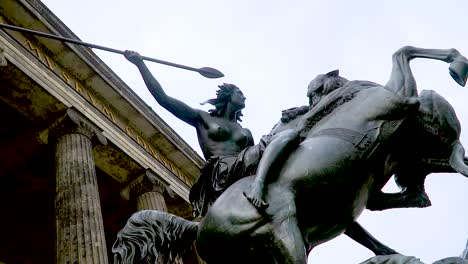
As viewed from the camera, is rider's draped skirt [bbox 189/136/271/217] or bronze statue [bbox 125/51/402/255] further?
rider's draped skirt [bbox 189/136/271/217]

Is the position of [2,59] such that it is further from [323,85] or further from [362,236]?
[362,236]

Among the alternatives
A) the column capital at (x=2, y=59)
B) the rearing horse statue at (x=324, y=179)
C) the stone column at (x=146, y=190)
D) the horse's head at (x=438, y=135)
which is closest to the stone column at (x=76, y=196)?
the column capital at (x=2, y=59)

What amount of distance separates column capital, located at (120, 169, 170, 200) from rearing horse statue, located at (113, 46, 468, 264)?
584 inches

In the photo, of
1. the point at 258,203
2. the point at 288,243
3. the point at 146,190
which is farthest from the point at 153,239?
the point at 146,190

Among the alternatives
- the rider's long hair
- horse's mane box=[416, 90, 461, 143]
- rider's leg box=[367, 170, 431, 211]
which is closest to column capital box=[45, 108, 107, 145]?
the rider's long hair

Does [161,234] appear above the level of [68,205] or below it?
below

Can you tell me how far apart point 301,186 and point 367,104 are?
554 millimetres

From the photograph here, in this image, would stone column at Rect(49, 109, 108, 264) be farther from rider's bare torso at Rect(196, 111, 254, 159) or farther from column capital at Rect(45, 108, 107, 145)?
rider's bare torso at Rect(196, 111, 254, 159)

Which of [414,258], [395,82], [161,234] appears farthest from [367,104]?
[161,234]

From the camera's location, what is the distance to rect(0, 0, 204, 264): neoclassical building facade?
42.6ft

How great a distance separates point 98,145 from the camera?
642 inches

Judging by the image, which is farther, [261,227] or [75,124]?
[75,124]

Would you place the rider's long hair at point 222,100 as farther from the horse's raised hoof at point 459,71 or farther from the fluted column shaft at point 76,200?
the fluted column shaft at point 76,200

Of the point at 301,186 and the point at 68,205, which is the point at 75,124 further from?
the point at 301,186
